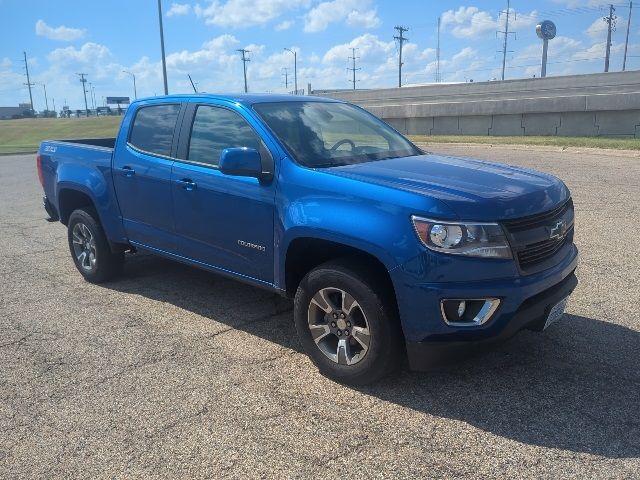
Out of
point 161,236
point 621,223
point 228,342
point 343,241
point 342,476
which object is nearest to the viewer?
point 342,476

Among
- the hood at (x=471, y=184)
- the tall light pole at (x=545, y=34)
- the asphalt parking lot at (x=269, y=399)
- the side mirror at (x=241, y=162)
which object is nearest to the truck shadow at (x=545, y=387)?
the asphalt parking lot at (x=269, y=399)

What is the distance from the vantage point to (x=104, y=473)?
2.84 meters

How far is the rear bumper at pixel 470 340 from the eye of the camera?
321 centimetres

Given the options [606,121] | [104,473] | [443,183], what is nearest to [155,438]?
[104,473]

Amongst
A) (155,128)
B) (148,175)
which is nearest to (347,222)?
(148,175)

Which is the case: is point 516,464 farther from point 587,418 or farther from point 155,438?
point 155,438

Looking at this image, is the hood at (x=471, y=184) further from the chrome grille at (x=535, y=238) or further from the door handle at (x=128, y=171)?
the door handle at (x=128, y=171)

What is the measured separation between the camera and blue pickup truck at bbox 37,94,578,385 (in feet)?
10.4

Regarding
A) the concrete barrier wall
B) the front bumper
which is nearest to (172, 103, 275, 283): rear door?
the front bumper

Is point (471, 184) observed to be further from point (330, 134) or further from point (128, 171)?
point (128, 171)

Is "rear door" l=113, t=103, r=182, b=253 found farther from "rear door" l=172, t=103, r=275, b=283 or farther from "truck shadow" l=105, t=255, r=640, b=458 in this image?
"truck shadow" l=105, t=255, r=640, b=458

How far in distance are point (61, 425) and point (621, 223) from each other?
23.9 ft

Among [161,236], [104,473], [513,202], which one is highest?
[513,202]

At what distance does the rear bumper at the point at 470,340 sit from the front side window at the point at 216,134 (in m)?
1.86
